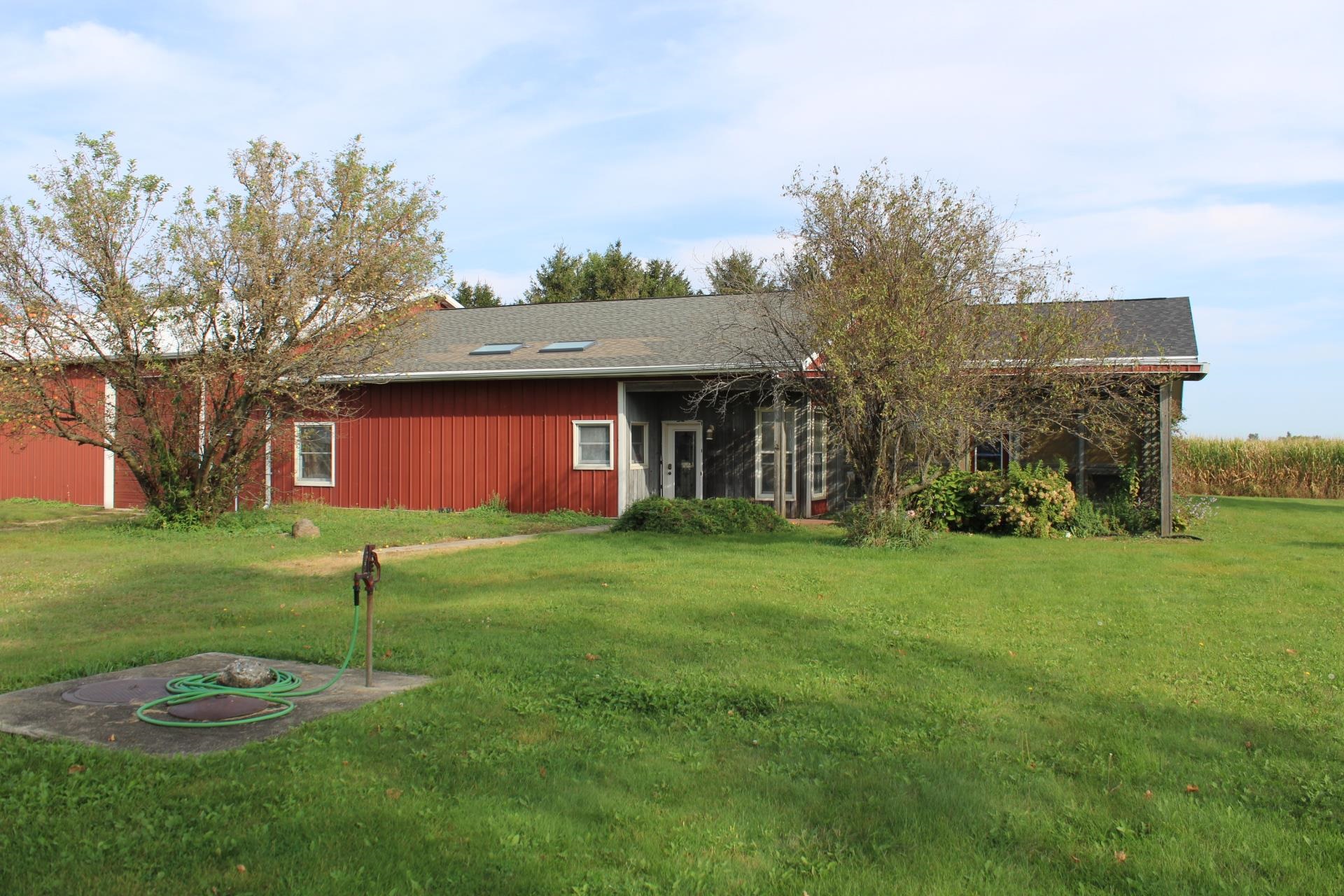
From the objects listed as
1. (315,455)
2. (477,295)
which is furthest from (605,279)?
(315,455)

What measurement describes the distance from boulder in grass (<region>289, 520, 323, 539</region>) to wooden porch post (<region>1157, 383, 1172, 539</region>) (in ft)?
40.1

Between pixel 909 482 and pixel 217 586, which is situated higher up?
pixel 909 482

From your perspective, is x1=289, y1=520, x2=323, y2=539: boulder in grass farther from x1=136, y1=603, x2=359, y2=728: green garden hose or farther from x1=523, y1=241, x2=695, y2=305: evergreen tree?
x1=523, y1=241, x2=695, y2=305: evergreen tree

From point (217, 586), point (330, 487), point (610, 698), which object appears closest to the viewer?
point (610, 698)

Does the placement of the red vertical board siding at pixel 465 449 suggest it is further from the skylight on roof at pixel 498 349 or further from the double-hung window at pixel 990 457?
the double-hung window at pixel 990 457

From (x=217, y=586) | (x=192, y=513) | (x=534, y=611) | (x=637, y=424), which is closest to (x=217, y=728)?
(x=534, y=611)

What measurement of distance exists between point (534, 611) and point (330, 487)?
42.6 ft

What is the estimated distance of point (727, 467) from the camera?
19781mm

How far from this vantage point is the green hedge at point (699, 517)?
1497cm

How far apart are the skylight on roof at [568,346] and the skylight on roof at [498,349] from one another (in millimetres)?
630

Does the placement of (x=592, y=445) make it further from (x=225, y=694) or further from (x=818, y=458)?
(x=225, y=694)

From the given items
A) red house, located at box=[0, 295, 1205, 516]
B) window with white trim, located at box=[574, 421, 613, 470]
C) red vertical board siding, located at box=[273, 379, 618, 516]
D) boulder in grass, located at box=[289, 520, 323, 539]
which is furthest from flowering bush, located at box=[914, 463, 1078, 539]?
boulder in grass, located at box=[289, 520, 323, 539]

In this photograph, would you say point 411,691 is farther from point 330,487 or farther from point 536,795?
point 330,487

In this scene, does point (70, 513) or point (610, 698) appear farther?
point (70, 513)
